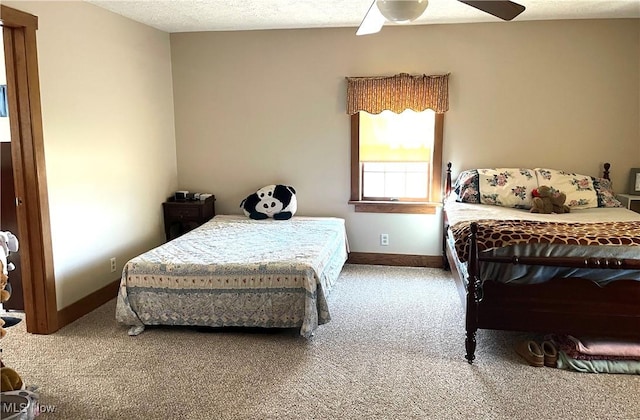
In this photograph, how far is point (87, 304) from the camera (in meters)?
3.82

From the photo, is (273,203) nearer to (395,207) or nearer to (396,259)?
(395,207)

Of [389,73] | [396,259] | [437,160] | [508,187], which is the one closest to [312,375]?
[396,259]

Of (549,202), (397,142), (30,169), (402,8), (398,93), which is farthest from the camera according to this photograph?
(397,142)

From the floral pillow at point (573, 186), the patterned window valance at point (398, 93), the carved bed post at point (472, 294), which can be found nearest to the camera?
the carved bed post at point (472, 294)

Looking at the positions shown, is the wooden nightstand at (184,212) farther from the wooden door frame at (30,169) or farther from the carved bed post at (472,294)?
the carved bed post at (472,294)

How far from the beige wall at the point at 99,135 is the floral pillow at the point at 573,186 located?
11.7 ft

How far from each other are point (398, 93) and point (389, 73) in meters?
0.23

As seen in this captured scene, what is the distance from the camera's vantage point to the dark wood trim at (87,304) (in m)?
3.58

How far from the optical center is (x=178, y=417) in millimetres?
2422

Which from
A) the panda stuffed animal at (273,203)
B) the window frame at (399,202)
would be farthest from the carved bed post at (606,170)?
the panda stuffed animal at (273,203)

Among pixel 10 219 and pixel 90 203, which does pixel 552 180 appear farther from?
pixel 10 219

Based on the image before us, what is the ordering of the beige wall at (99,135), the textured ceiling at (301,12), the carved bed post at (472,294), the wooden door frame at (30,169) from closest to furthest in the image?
the carved bed post at (472,294), the wooden door frame at (30,169), the beige wall at (99,135), the textured ceiling at (301,12)

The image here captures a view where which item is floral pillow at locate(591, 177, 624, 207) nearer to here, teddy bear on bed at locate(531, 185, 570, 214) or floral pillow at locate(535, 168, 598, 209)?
floral pillow at locate(535, 168, 598, 209)

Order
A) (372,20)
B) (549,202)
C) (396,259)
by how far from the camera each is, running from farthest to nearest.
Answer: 1. (396,259)
2. (549,202)
3. (372,20)
